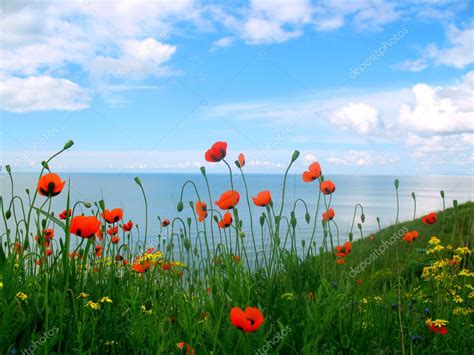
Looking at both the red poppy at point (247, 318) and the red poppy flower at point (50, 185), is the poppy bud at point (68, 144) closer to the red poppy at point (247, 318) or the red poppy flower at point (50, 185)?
the red poppy flower at point (50, 185)

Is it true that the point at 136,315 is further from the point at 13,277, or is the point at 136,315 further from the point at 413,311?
the point at 413,311

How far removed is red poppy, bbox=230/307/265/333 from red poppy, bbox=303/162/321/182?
5.91 ft

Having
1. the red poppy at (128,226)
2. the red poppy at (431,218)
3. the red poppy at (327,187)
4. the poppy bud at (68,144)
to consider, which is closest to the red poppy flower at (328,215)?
the red poppy at (327,187)

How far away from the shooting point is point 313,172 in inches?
146

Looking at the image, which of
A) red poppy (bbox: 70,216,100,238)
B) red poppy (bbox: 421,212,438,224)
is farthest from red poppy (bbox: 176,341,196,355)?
red poppy (bbox: 421,212,438,224)

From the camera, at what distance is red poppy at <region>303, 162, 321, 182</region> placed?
12.1ft

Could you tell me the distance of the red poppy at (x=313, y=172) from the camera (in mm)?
3682

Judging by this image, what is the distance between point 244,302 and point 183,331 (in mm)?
376

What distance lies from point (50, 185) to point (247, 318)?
153 centimetres

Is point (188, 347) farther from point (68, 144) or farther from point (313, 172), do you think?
point (313, 172)

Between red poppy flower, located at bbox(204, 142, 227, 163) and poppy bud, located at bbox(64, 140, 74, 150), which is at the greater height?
poppy bud, located at bbox(64, 140, 74, 150)

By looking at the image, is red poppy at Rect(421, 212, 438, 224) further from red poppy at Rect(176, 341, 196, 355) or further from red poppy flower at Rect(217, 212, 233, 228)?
red poppy at Rect(176, 341, 196, 355)

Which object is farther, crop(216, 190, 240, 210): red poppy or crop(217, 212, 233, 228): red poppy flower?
crop(217, 212, 233, 228): red poppy flower

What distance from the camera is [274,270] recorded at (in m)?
3.22
